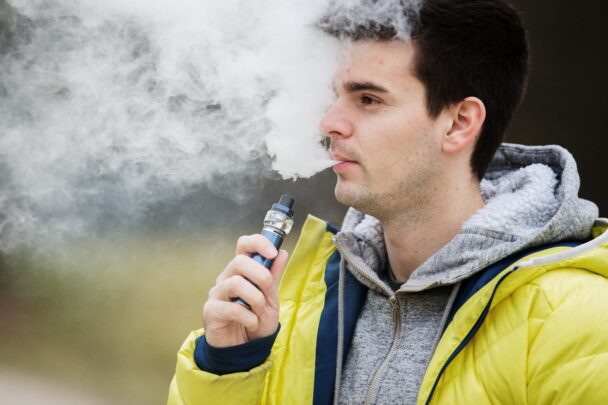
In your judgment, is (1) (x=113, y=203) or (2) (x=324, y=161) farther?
(1) (x=113, y=203)

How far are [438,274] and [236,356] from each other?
1.60 ft

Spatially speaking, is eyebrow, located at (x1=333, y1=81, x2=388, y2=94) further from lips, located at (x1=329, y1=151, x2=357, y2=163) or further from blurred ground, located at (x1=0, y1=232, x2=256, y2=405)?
blurred ground, located at (x1=0, y1=232, x2=256, y2=405)

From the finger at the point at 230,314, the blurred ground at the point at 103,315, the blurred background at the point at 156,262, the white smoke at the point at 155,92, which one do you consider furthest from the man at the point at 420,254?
the blurred ground at the point at 103,315

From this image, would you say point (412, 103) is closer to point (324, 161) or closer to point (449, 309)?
point (324, 161)

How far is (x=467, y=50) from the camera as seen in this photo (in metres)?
1.54

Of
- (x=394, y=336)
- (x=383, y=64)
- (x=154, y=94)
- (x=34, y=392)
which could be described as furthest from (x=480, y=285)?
(x=34, y=392)

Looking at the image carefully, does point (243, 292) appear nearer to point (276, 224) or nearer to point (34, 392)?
point (276, 224)

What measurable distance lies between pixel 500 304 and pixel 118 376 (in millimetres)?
1833

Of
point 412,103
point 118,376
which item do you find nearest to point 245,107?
point 412,103

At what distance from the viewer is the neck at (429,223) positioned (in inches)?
60.3

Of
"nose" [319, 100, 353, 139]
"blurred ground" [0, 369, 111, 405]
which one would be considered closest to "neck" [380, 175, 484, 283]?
"nose" [319, 100, 353, 139]

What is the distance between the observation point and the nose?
4.84 feet

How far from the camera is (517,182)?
1538 millimetres

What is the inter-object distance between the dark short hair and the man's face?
0.03 metres
